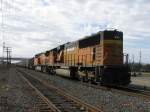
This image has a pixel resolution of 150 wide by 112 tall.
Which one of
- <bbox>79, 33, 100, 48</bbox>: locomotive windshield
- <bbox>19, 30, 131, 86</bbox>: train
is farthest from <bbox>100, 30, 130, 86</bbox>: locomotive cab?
<bbox>79, 33, 100, 48</bbox>: locomotive windshield

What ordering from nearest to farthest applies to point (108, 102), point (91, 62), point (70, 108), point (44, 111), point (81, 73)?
point (44, 111)
point (70, 108)
point (108, 102)
point (91, 62)
point (81, 73)

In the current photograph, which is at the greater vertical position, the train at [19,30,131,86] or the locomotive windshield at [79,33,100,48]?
the locomotive windshield at [79,33,100,48]

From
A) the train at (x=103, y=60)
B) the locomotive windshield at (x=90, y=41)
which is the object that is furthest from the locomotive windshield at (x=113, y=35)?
the locomotive windshield at (x=90, y=41)

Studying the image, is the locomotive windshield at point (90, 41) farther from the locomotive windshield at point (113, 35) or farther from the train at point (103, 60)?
the locomotive windshield at point (113, 35)

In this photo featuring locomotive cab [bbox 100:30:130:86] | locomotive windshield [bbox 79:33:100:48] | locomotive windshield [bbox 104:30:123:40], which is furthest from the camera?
locomotive windshield [bbox 79:33:100:48]

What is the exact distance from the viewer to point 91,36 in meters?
26.6

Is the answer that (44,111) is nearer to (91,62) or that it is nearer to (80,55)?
(91,62)

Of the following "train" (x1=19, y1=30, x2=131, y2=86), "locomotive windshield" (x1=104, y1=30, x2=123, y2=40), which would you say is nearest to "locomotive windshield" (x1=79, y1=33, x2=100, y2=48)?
"train" (x1=19, y1=30, x2=131, y2=86)

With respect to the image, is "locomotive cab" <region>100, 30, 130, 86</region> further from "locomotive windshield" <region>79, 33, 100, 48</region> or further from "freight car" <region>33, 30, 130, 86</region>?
"locomotive windshield" <region>79, 33, 100, 48</region>

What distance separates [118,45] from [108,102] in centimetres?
954

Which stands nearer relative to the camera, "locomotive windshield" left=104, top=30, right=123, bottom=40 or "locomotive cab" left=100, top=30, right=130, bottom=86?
"locomotive cab" left=100, top=30, right=130, bottom=86

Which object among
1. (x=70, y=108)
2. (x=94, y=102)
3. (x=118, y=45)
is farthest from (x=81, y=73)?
(x=70, y=108)

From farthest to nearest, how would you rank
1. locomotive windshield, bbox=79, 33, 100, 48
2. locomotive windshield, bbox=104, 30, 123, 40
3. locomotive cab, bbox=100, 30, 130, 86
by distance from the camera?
locomotive windshield, bbox=79, 33, 100, 48
locomotive windshield, bbox=104, 30, 123, 40
locomotive cab, bbox=100, 30, 130, 86

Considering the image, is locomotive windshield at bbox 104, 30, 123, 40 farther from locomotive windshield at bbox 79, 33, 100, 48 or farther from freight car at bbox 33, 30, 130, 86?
locomotive windshield at bbox 79, 33, 100, 48
